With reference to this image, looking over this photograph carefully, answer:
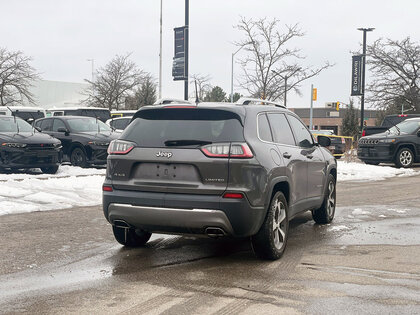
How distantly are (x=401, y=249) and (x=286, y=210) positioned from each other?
4.92 feet

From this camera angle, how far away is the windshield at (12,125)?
15.0 meters

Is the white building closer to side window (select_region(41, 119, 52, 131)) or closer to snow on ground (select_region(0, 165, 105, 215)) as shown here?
side window (select_region(41, 119, 52, 131))

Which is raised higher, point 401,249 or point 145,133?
point 145,133

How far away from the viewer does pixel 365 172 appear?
57.5 feet

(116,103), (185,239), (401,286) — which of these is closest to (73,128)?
(185,239)

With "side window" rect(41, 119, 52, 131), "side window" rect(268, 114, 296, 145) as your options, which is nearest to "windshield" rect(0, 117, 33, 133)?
"side window" rect(41, 119, 52, 131)

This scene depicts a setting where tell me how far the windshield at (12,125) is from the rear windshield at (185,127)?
409 inches

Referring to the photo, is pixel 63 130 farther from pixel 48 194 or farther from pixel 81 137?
pixel 48 194

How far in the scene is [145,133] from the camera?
18.4 ft

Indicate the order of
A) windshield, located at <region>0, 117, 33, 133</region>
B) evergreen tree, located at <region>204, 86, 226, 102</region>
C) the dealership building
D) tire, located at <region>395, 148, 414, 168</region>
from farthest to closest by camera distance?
1. the dealership building
2. evergreen tree, located at <region>204, 86, 226, 102</region>
3. tire, located at <region>395, 148, 414, 168</region>
4. windshield, located at <region>0, 117, 33, 133</region>

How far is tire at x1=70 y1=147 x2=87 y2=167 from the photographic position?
1656 cm

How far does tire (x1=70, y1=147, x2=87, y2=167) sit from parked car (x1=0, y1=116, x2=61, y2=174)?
136 cm

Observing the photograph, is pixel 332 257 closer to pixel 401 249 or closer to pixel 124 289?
pixel 401 249

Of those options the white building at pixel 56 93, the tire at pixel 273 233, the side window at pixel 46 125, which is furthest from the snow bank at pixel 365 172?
the white building at pixel 56 93
